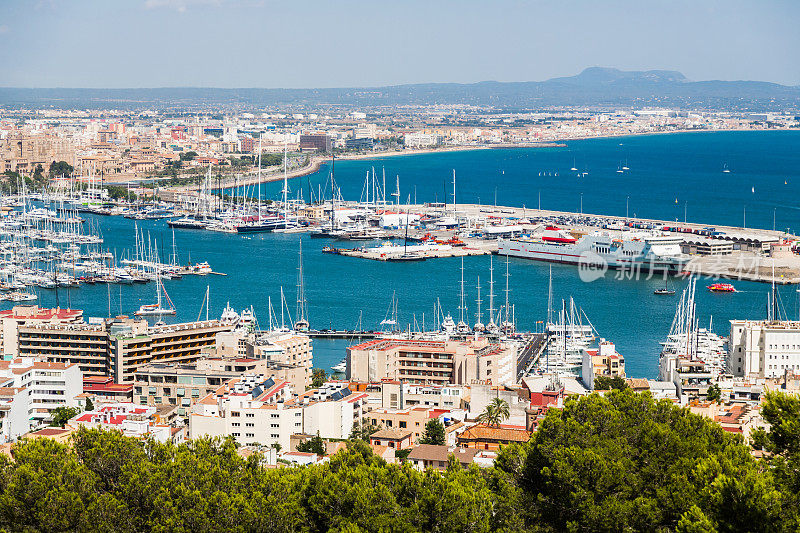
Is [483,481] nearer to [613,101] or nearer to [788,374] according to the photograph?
[788,374]

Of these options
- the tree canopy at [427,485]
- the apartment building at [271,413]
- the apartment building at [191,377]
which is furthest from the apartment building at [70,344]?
the tree canopy at [427,485]

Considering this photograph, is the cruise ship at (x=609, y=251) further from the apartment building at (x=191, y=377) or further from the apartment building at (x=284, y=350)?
the apartment building at (x=191, y=377)

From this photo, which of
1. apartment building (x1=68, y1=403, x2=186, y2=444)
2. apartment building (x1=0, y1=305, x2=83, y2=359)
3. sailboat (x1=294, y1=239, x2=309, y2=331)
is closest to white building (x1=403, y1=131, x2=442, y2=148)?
sailboat (x1=294, y1=239, x2=309, y2=331)

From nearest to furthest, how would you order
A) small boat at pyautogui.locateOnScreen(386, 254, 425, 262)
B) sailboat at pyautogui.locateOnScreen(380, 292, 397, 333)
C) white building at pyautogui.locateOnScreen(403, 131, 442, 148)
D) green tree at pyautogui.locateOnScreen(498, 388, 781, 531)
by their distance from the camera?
green tree at pyautogui.locateOnScreen(498, 388, 781, 531), sailboat at pyautogui.locateOnScreen(380, 292, 397, 333), small boat at pyautogui.locateOnScreen(386, 254, 425, 262), white building at pyautogui.locateOnScreen(403, 131, 442, 148)

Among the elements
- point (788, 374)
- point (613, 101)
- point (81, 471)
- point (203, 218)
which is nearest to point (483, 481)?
point (81, 471)

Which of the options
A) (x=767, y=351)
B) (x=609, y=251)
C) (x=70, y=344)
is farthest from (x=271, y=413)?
(x=609, y=251)

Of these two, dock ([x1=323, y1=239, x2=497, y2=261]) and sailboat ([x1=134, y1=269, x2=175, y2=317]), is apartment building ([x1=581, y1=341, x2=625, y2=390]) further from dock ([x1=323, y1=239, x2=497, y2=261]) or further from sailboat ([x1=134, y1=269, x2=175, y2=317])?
dock ([x1=323, y1=239, x2=497, y2=261])
